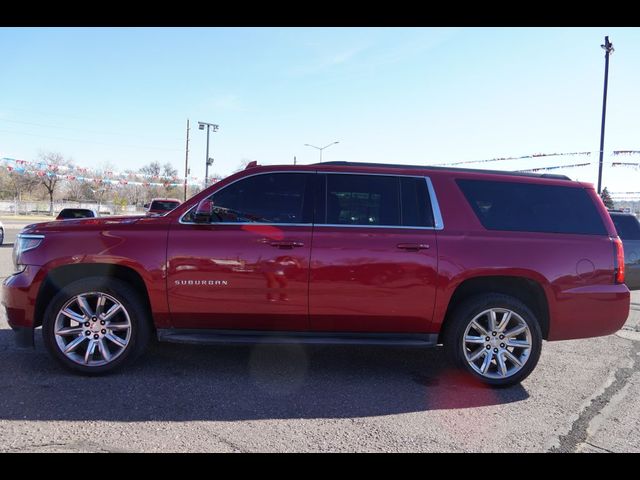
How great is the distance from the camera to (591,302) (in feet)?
14.1

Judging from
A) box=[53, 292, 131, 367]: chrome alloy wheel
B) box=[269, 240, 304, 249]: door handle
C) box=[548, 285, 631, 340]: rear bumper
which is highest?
box=[269, 240, 304, 249]: door handle

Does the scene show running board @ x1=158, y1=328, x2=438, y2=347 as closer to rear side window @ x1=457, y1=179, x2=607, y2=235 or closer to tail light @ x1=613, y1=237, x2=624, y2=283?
rear side window @ x1=457, y1=179, x2=607, y2=235

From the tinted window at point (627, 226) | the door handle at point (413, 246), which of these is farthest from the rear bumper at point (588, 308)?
the tinted window at point (627, 226)

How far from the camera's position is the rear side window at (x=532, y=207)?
174 inches

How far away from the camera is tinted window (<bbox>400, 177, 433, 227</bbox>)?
4320 mm

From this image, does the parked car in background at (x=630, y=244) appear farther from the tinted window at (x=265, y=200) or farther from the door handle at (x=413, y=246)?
the tinted window at (x=265, y=200)

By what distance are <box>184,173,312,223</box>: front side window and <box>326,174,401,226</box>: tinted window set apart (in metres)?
0.24

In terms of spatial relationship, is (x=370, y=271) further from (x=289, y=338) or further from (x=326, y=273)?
(x=289, y=338)

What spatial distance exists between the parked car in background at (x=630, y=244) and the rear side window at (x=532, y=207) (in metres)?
3.96

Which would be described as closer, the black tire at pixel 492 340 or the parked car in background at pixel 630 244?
the black tire at pixel 492 340

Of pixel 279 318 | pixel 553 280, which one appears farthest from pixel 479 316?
pixel 279 318

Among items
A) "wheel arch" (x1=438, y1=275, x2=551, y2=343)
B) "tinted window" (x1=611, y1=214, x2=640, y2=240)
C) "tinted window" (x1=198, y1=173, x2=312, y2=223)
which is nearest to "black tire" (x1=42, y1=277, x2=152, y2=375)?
"tinted window" (x1=198, y1=173, x2=312, y2=223)
